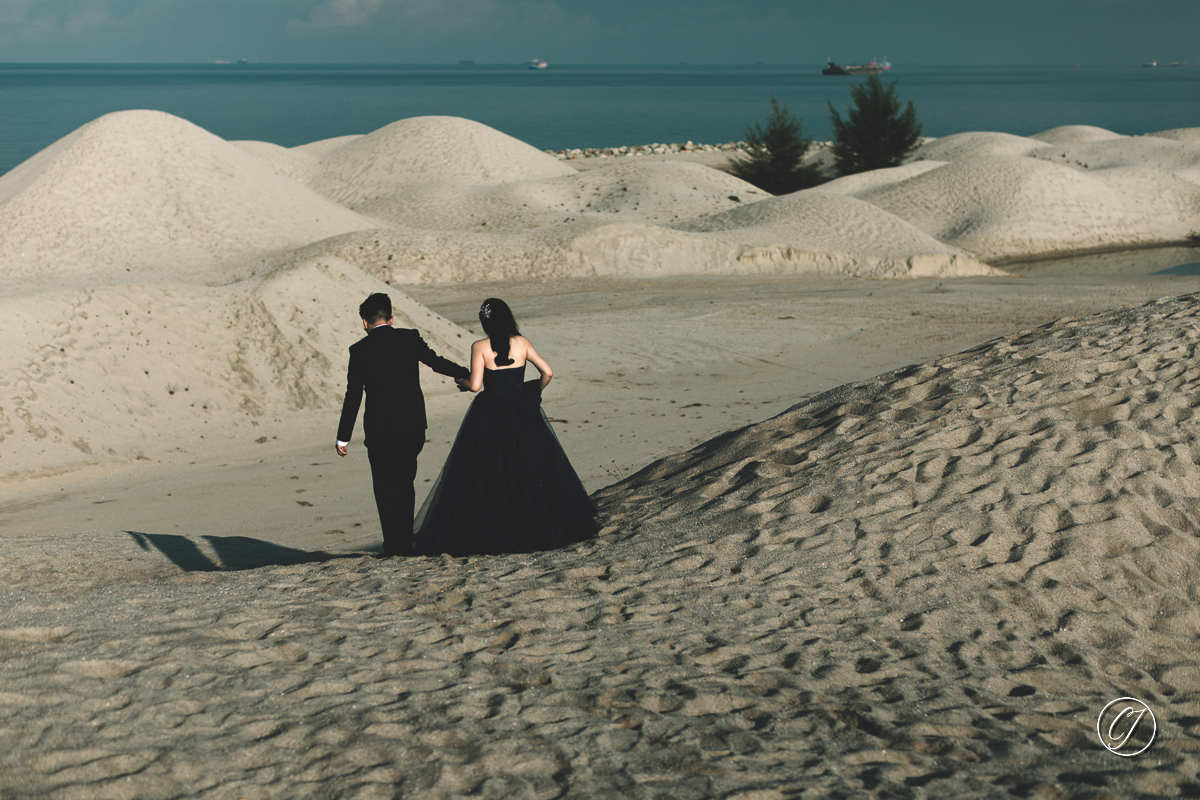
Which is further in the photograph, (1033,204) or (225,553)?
(1033,204)

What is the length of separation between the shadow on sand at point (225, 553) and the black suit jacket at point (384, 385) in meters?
1.06

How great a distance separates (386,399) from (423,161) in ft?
89.2

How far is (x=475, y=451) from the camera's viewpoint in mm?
5730

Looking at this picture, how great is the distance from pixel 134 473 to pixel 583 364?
5720mm

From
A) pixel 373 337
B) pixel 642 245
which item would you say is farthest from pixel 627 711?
pixel 642 245

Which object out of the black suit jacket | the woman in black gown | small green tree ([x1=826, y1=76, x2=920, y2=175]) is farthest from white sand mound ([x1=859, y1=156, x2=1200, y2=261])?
the black suit jacket

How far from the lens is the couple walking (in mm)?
5449

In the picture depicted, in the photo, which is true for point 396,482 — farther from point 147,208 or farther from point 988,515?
point 147,208

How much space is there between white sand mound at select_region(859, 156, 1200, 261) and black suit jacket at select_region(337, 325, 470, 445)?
22884 mm

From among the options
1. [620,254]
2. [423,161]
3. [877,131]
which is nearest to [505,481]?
[620,254]

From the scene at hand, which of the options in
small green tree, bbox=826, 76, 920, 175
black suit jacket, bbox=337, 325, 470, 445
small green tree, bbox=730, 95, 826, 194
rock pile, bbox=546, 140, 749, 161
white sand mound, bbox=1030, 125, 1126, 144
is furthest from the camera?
rock pile, bbox=546, 140, 749, 161

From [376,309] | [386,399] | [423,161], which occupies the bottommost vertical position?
[386,399]

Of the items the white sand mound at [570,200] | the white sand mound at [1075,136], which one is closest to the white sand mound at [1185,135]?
the white sand mound at [1075,136]

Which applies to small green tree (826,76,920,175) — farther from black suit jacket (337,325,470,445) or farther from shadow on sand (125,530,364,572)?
black suit jacket (337,325,470,445)
